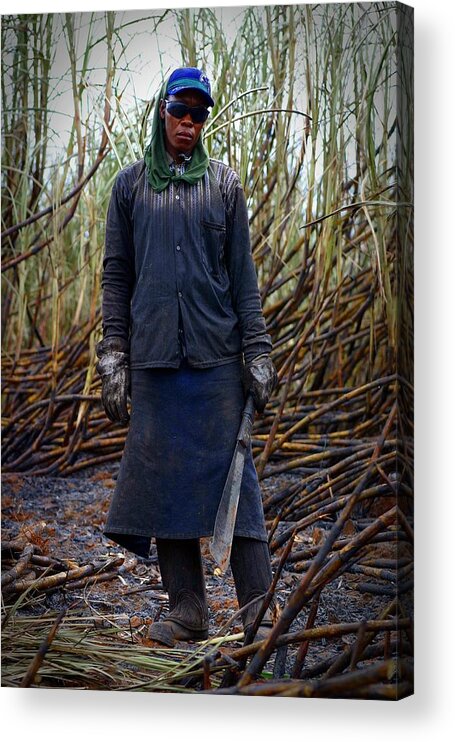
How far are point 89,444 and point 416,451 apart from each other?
110cm

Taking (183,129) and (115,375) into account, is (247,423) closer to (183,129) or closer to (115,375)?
(115,375)

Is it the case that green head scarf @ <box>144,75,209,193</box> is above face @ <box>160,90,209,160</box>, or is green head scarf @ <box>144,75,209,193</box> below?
below

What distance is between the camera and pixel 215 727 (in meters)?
4.58

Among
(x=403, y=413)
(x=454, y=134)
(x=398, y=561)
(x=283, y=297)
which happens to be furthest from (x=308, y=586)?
(x=454, y=134)

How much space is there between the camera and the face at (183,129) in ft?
15.2

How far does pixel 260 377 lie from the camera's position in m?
4.58

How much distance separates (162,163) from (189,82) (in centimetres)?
23

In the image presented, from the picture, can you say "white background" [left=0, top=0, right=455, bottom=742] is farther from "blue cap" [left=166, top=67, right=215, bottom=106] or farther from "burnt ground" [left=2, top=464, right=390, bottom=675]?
"blue cap" [left=166, top=67, right=215, bottom=106]

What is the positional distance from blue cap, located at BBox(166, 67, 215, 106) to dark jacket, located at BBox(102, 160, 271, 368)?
202 millimetres

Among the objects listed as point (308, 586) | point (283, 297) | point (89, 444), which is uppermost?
point (283, 297)

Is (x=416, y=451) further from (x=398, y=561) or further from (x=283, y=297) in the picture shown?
(x=283, y=297)

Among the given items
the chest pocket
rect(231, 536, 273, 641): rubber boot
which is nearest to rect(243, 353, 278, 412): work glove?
the chest pocket

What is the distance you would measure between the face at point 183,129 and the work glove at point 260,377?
0.60 metres

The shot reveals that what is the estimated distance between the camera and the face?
4.62 meters
